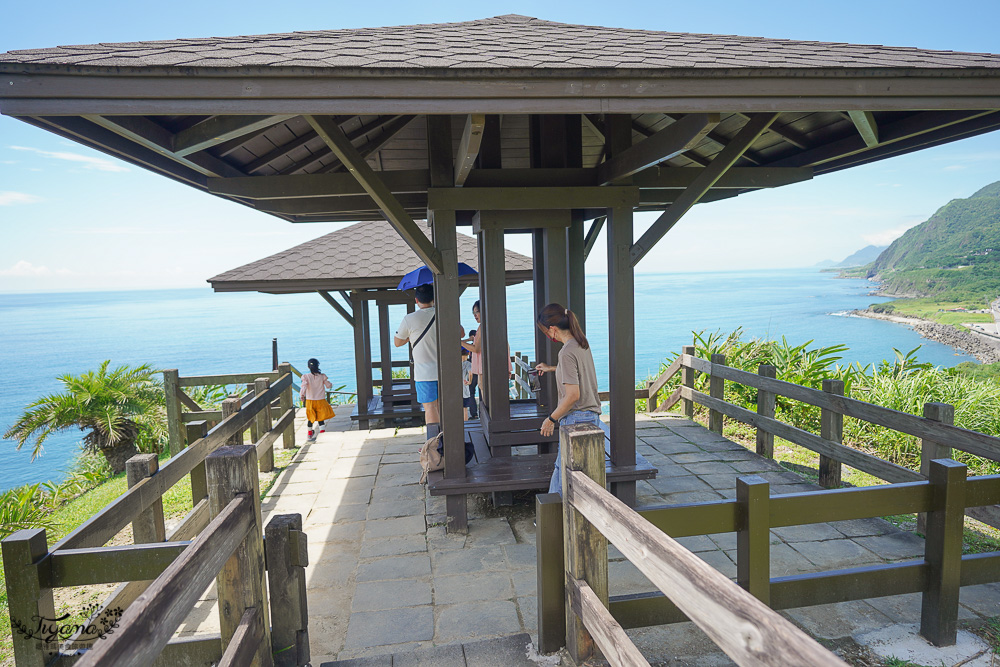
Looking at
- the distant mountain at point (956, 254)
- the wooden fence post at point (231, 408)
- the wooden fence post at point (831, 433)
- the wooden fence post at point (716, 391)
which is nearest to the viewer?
the wooden fence post at point (231, 408)

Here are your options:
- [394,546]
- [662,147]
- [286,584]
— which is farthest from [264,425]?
[662,147]

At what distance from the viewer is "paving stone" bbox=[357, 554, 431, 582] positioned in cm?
416

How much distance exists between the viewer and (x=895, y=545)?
14.3ft

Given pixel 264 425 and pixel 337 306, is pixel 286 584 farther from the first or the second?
pixel 337 306

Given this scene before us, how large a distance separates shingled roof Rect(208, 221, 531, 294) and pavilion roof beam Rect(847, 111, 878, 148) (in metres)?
5.67

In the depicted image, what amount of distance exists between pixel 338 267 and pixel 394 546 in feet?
20.0

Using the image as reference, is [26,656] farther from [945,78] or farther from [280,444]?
[280,444]

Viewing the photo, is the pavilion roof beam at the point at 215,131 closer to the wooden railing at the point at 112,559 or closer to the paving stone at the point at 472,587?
the wooden railing at the point at 112,559

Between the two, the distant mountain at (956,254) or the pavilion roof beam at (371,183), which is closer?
the pavilion roof beam at (371,183)

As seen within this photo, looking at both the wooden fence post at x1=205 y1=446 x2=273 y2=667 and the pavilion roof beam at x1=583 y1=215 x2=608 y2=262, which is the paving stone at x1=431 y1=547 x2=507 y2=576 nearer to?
the wooden fence post at x1=205 y1=446 x2=273 y2=667

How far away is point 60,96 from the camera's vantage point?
2732 mm

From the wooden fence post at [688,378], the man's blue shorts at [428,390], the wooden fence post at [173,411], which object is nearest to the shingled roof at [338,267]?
the wooden fence post at [173,411]

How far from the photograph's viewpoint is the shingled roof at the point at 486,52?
2918 millimetres

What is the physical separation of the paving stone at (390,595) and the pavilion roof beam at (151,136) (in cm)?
310
